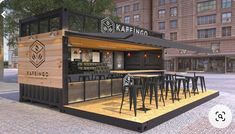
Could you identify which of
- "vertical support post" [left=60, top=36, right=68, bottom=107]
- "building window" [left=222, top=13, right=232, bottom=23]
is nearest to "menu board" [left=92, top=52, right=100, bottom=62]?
"vertical support post" [left=60, top=36, right=68, bottom=107]

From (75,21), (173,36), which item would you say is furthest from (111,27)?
(173,36)

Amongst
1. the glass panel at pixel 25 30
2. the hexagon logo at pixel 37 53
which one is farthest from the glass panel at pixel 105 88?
the glass panel at pixel 25 30

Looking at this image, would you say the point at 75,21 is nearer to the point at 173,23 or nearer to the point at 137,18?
the point at 173,23

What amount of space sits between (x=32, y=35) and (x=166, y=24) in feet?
132

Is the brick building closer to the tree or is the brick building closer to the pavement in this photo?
the tree

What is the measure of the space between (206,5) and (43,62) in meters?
39.4

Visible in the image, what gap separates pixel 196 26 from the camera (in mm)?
42938

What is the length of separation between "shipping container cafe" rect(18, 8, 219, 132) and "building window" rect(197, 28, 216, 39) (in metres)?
32.9

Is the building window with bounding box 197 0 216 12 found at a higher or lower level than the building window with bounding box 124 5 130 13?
lower

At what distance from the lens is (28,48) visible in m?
9.00

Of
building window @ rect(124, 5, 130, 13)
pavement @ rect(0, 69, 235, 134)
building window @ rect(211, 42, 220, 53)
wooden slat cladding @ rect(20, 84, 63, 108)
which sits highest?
building window @ rect(124, 5, 130, 13)

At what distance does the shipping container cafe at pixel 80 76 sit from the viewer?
6.58 meters

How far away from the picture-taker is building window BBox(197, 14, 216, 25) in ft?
136

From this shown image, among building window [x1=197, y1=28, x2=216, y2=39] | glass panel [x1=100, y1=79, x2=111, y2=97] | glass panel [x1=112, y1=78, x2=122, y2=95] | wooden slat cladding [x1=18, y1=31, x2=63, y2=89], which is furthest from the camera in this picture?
building window [x1=197, y1=28, x2=216, y2=39]
